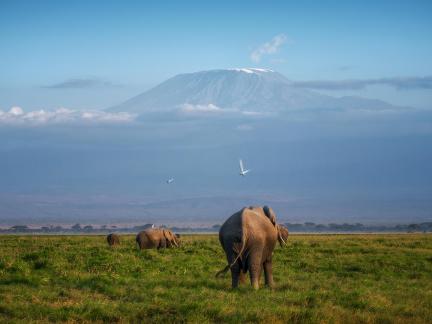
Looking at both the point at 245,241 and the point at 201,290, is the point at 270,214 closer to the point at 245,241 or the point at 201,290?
the point at 245,241

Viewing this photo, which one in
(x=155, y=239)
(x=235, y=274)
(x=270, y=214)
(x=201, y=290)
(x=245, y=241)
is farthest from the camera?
(x=155, y=239)

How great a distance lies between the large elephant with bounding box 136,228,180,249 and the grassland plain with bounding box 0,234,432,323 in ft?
35.4

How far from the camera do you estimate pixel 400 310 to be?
1600 centimetres

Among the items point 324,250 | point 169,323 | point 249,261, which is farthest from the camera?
point 324,250

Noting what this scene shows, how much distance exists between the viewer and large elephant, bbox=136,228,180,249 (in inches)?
1553

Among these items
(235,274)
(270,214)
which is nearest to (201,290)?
(235,274)

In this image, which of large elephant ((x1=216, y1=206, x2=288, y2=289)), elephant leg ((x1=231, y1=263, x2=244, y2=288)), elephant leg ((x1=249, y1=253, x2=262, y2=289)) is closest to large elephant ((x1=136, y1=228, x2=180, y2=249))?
large elephant ((x1=216, y1=206, x2=288, y2=289))

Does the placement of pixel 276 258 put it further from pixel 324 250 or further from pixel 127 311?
pixel 127 311

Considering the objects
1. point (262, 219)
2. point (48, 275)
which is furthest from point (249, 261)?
point (48, 275)

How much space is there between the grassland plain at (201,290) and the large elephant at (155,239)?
10788 millimetres

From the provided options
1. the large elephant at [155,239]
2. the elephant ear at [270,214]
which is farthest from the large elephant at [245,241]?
the large elephant at [155,239]

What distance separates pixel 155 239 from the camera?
1564 inches

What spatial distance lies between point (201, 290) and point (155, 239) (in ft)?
70.5

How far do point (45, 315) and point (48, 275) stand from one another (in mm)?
6716
